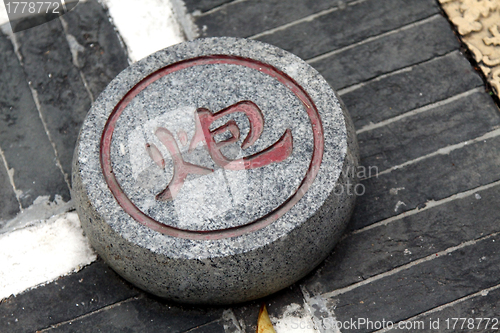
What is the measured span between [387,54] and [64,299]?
2747 millimetres

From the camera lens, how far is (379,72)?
142 inches

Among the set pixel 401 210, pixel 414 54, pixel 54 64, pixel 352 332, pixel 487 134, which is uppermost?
pixel 54 64

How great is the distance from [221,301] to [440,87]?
6.95ft

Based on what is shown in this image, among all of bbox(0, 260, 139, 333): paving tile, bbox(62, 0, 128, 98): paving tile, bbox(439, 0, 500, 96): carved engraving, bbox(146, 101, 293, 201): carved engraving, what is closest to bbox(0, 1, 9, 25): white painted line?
bbox(62, 0, 128, 98): paving tile

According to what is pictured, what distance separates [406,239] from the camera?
3.09 metres

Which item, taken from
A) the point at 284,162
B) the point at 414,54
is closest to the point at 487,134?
the point at 414,54

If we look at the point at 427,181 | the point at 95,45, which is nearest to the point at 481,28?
the point at 427,181

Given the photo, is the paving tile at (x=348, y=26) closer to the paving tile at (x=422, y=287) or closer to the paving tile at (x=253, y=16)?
the paving tile at (x=253, y=16)

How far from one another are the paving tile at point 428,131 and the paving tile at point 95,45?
1856mm

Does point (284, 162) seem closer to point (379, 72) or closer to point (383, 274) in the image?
point (383, 274)

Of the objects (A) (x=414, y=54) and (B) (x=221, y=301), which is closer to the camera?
(B) (x=221, y=301)

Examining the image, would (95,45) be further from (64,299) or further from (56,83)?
(64,299)

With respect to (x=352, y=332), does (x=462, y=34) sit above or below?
above

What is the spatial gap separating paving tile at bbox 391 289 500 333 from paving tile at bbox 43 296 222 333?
1.14 metres
